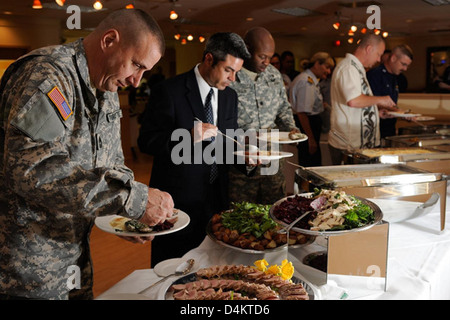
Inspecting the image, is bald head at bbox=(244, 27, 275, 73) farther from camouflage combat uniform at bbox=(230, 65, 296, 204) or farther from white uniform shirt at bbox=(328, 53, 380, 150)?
white uniform shirt at bbox=(328, 53, 380, 150)

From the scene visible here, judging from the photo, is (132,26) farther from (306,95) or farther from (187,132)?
(306,95)

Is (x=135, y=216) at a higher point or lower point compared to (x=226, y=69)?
lower

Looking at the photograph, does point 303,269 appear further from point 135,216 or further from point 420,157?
point 420,157

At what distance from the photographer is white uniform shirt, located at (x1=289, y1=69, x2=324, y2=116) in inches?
146

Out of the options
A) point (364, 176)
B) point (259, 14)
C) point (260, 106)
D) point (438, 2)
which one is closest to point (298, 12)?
point (259, 14)

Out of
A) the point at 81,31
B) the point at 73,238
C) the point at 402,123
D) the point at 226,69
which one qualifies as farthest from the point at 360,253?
the point at 81,31

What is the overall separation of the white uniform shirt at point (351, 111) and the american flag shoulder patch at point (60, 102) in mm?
1953

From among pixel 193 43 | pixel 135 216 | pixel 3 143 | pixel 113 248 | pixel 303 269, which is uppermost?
pixel 193 43

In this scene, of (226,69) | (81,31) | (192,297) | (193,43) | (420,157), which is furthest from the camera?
(193,43)

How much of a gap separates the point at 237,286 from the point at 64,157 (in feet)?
1.38

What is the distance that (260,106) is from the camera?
7.57 feet

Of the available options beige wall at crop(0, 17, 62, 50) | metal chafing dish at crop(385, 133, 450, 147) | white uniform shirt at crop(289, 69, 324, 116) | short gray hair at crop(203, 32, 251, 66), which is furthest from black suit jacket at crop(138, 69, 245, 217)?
beige wall at crop(0, 17, 62, 50)

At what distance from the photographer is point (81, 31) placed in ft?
33.2

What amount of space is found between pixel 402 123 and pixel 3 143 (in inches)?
254
